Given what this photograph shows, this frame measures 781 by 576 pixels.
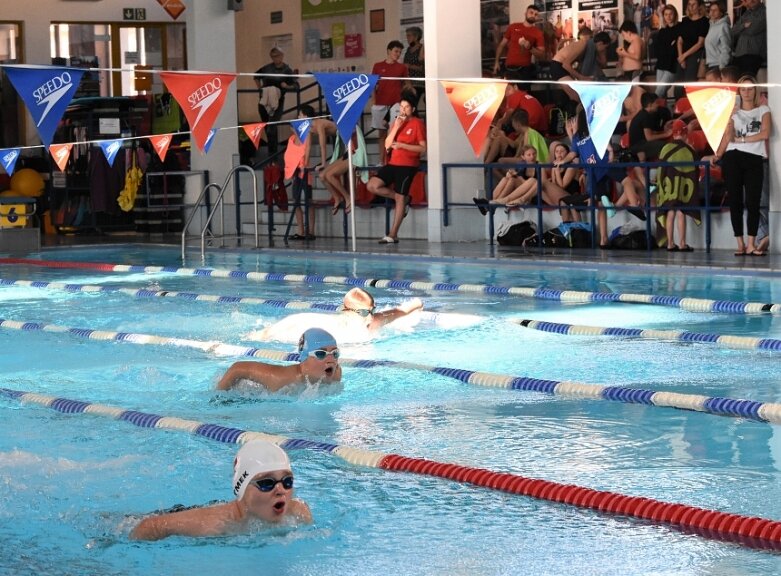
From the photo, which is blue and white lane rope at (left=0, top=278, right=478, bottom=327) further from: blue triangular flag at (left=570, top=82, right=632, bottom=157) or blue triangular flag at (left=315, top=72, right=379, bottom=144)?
blue triangular flag at (left=315, top=72, right=379, bottom=144)

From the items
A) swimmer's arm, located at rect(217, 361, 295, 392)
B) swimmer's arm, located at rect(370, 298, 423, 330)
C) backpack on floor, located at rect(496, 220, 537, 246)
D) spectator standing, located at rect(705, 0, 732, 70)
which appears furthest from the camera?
backpack on floor, located at rect(496, 220, 537, 246)

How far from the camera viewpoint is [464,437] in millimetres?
6418

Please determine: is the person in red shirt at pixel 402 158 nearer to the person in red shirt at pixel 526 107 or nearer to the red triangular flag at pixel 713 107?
the person in red shirt at pixel 526 107

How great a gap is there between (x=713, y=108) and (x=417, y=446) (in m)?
5.79

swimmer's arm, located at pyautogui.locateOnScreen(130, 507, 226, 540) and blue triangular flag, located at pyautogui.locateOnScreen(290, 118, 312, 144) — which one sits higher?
blue triangular flag, located at pyautogui.locateOnScreen(290, 118, 312, 144)

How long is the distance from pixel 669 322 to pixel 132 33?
1754 centimetres

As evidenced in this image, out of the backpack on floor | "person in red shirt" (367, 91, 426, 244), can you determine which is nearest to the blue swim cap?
the backpack on floor

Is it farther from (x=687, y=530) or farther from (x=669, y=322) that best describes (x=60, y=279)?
(x=687, y=530)

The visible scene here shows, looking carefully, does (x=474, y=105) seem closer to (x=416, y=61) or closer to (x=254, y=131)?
(x=254, y=131)

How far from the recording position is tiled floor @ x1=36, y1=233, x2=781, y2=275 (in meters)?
12.4

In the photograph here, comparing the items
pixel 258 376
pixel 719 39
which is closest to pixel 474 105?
pixel 719 39

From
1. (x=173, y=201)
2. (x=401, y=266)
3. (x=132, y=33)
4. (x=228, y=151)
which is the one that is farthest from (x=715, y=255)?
(x=132, y=33)

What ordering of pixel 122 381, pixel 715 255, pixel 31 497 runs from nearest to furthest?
pixel 31 497 < pixel 122 381 < pixel 715 255

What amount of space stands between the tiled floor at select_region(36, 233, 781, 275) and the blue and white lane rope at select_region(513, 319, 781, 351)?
284 cm
